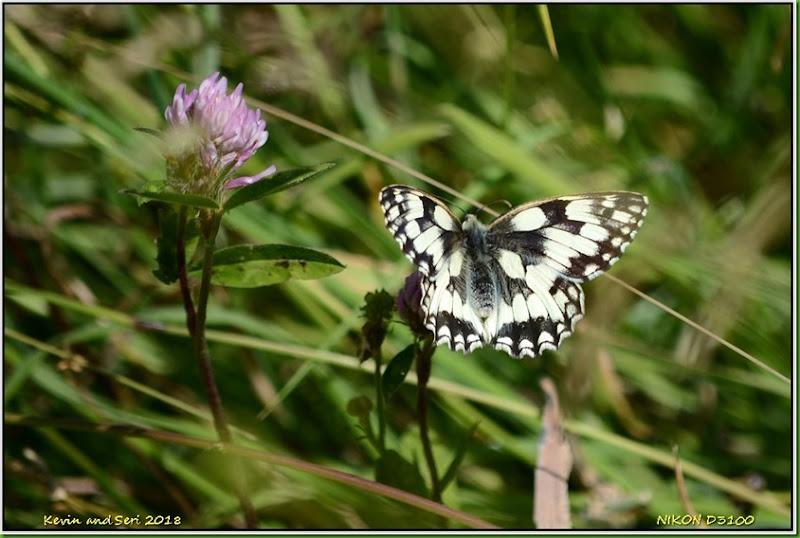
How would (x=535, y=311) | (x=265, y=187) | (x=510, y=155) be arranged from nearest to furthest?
(x=265, y=187)
(x=535, y=311)
(x=510, y=155)

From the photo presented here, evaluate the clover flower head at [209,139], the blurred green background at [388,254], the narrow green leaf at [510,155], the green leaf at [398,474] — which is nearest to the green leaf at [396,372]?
the green leaf at [398,474]

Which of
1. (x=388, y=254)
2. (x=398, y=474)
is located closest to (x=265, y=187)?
(x=398, y=474)

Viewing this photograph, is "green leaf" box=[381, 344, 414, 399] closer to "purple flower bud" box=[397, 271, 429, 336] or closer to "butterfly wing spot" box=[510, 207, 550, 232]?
"purple flower bud" box=[397, 271, 429, 336]

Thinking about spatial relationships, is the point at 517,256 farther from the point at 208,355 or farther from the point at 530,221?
the point at 208,355

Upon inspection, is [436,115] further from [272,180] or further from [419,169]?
[272,180]

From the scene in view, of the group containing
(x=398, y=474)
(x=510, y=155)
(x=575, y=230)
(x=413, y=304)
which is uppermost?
(x=510, y=155)

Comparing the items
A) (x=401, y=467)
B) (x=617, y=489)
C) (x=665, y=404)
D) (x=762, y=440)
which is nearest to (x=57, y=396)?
(x=401, y=467)
